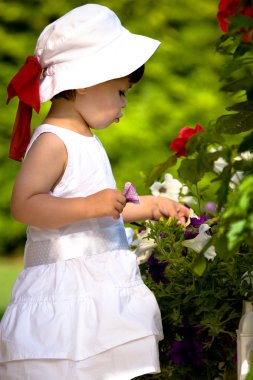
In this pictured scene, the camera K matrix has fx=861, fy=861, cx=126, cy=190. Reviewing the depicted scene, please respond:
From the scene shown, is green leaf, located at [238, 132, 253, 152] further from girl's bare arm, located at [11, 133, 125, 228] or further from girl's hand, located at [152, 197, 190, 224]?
girl's hand, located at [152, 197, 190, 224]

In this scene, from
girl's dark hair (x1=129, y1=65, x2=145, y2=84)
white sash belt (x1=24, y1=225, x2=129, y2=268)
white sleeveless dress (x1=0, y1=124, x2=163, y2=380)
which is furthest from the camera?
girl's dark hair (x1=129, y1=65, x2=145, y2=84)

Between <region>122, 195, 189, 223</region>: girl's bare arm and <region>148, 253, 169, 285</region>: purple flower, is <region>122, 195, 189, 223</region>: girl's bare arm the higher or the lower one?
the higher one

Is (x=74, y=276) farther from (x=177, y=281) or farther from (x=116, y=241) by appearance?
(x=177, y=281)

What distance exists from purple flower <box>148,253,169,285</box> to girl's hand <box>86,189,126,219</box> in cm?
65

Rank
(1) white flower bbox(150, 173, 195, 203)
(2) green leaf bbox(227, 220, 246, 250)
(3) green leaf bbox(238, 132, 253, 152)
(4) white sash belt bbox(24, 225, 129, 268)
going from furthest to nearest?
(1) white flower bbox(150, 173, 195, 203), (4) white sash belt bbox(24, 225, 129, 268), (3) green leaf bbox(238, 132, 253, 152), (2) green leaf bbox(227, 220, 246, 250)

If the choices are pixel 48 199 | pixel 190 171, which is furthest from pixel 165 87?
pixel 190 171

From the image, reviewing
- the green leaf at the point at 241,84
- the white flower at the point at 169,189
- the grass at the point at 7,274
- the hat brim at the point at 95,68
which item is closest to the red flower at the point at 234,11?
the green leaf at the point at 241,84

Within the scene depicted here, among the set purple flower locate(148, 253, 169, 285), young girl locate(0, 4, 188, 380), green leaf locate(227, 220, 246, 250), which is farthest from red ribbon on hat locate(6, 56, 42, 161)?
green leaf locate(227, 220, 246, 250)

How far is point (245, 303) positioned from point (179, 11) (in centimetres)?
408

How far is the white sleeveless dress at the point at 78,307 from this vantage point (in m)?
2.73

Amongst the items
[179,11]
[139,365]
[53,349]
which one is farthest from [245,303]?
[179,11]

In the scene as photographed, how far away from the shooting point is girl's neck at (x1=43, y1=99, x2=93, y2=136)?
119 inches

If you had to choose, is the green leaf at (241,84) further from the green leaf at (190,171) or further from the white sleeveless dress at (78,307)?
the white sleeveless dress at (78,307)

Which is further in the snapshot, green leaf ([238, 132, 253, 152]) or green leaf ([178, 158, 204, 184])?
green leaf ([178, 158, 204, 184])
